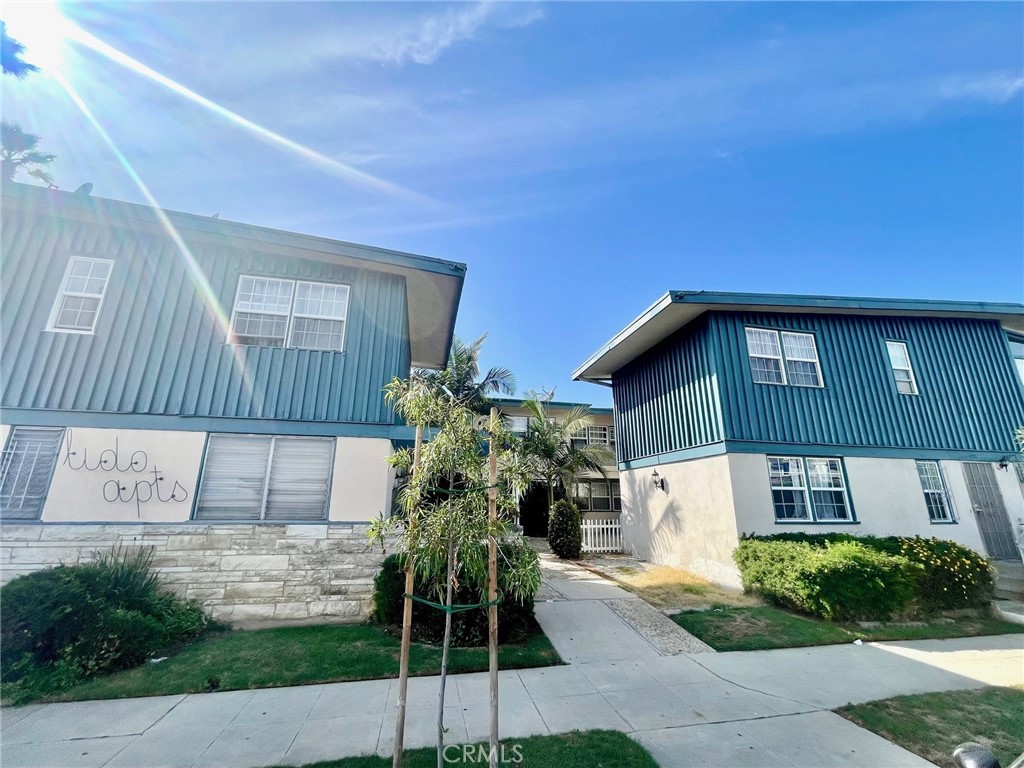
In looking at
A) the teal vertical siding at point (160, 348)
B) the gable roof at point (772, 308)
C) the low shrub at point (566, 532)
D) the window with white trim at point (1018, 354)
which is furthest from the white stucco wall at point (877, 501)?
the teal vertical siding at point (160, 348)

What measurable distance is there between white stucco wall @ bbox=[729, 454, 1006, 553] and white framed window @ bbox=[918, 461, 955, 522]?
0.15 meters

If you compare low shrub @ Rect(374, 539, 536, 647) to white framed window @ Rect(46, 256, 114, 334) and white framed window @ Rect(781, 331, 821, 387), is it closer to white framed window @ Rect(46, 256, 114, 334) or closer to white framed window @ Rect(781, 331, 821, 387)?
white framed window @ Rect(46, 256, 114, 334)

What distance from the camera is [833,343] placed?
436 inches

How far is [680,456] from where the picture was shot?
1122cm

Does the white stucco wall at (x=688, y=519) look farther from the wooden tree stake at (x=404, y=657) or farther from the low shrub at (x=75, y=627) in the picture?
the low shrub at (x=75, y=627)

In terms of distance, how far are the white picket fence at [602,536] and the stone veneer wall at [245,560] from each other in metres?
9.12

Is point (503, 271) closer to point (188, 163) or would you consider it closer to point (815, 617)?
point (188, 163)

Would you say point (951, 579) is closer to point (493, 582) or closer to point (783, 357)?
point (783, 357)

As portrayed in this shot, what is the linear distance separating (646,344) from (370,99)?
939 cm

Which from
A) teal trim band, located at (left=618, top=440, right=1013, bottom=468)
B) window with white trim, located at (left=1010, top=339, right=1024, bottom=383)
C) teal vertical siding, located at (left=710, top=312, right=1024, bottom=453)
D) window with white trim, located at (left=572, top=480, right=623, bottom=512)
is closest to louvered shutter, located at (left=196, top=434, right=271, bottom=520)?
teal trim band, located at (left=618, top=440, right=1013, bottom=468)

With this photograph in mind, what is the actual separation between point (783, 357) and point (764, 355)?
55 cm

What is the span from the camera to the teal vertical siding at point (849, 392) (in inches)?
399

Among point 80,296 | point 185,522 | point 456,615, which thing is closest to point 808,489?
point 456,615

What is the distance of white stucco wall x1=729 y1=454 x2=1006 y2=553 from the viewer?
→ 30.5 ft
